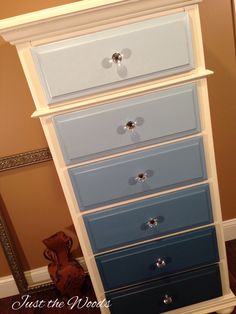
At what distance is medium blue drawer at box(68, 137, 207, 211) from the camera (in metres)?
1.29

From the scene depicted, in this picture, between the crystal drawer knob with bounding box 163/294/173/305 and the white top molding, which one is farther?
the crystal drawer knob with bounding box 163/294/173/305

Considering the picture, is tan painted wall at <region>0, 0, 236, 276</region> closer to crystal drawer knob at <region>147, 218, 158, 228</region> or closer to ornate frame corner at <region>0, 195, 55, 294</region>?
ornate frame corner at <region>0, 195, 55, 294</region>

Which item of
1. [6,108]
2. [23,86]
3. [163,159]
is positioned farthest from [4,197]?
[163,159]

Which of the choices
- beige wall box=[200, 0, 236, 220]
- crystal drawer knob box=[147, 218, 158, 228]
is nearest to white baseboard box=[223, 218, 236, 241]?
beige wall box=[200, 0, 236, 220]

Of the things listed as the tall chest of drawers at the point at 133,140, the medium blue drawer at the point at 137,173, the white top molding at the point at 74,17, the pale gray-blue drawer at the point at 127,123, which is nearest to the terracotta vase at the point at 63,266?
the tall chest of drawers at the point at 133,140

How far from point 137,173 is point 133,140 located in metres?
0.13

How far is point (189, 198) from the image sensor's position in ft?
4.55

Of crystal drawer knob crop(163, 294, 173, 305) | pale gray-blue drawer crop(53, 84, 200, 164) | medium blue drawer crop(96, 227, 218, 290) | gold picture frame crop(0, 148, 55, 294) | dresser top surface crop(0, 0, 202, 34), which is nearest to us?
dresser top surface crop(0, 0, 202, 34)

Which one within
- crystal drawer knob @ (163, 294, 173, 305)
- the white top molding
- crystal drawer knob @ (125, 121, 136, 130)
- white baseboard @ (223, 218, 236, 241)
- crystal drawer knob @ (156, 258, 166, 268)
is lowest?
white baseboard @ (223, 218, 236, 241)

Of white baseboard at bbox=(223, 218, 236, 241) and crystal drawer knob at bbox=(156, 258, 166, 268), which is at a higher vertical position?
crystal drawer knob at bbox=(156, 258, 166, 268)

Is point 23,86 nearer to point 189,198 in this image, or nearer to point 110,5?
point 110,5

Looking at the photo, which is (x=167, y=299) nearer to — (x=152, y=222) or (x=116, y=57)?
(x=152, y=222)

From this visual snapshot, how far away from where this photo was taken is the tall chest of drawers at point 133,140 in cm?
113

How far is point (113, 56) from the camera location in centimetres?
115
